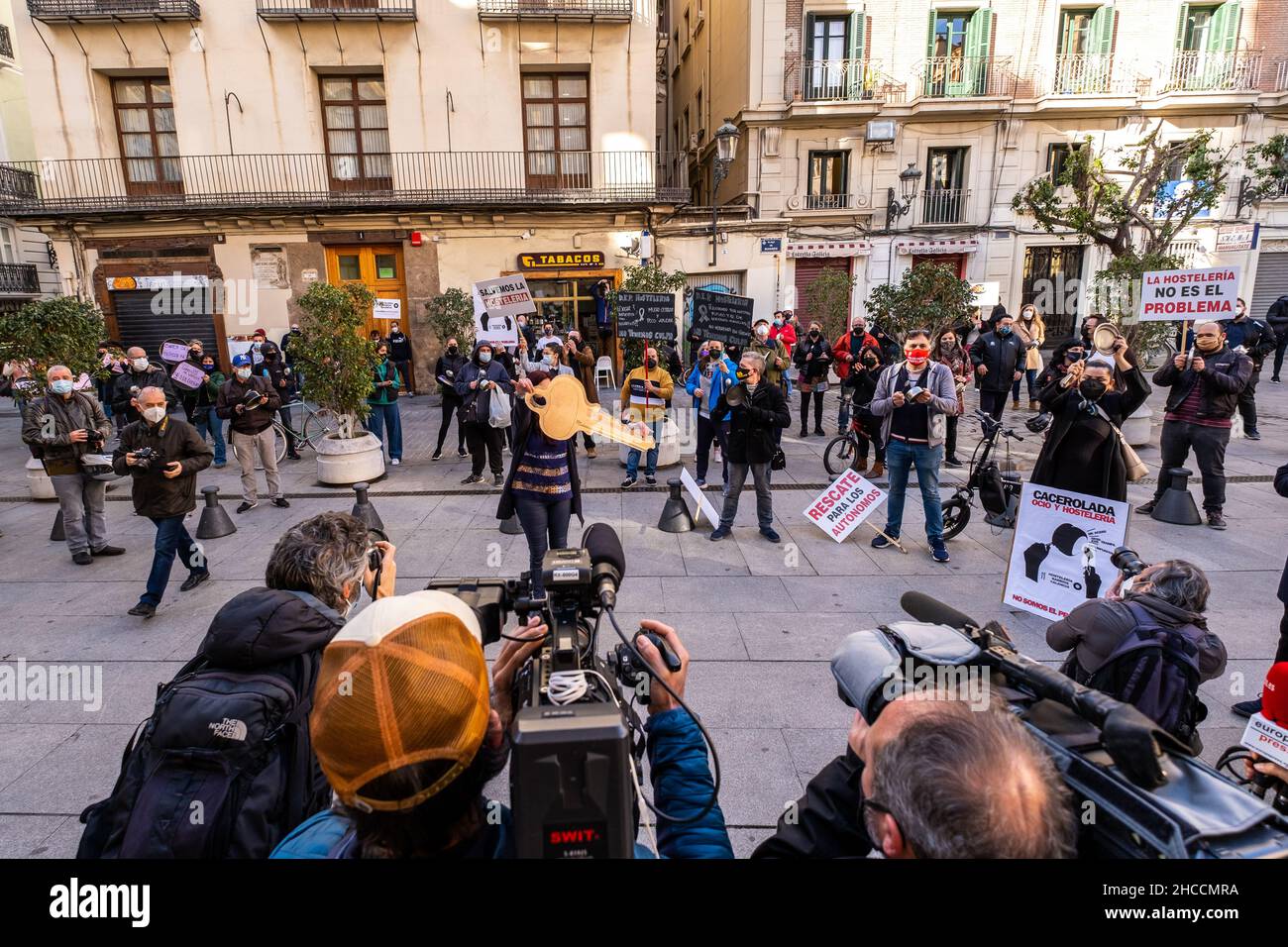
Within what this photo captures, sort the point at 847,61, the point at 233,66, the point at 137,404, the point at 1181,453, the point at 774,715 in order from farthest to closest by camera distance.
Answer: the point at 847,61
the point at 233,66
the point at 1181,453
the point at 137,404
the point at 774,715

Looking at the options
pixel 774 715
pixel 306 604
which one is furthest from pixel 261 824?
pixel 774 715

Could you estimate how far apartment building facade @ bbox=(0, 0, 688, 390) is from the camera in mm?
16609

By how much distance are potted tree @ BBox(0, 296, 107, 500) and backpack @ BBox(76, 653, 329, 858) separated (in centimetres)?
826

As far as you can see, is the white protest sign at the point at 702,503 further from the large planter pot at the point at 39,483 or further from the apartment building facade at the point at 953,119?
the apartment building facade at the point at 953,119

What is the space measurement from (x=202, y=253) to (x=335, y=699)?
2034cm

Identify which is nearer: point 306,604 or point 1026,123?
point 306,604

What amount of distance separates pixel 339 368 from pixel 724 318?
5.45 meters

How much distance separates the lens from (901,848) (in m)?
1.19

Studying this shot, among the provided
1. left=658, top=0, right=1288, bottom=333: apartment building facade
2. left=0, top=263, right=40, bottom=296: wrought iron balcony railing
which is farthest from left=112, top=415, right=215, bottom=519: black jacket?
left=0, top=263, right=40, bottom=296: wrought iron balcony railing

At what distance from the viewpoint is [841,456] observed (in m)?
9.77

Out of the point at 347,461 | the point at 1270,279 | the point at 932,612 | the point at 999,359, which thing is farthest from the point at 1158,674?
the point at 1270,279

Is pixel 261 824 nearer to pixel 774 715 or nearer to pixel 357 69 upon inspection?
pixel 774 715

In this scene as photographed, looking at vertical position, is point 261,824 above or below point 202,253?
below

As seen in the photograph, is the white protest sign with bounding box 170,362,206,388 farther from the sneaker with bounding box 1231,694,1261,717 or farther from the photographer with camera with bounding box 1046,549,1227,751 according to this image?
the sneaker with bounding box 1231,694,1261,717
